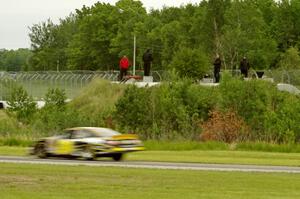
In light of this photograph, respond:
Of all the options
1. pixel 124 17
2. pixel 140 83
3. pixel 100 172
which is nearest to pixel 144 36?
pixel 124 17

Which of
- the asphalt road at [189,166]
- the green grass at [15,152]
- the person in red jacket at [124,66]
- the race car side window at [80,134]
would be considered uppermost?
the person in red jacket at [124,66]

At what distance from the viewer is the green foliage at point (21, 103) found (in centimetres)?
6197

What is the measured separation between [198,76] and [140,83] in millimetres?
8223

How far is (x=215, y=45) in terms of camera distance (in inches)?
3642

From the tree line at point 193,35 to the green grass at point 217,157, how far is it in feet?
95.0

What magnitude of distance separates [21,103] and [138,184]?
4381cm

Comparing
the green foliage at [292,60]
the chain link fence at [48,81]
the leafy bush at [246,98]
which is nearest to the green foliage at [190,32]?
the green foliage at [292,60]

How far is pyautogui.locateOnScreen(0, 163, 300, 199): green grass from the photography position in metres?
18.0

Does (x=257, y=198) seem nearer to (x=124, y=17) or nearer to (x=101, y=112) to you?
(x=101, y=112)

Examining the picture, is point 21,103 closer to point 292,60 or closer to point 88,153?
point 292,60

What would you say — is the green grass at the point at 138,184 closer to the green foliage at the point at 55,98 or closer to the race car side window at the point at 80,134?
the race car side window at the point at 80,134

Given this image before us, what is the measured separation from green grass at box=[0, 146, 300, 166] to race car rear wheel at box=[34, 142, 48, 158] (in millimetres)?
2492

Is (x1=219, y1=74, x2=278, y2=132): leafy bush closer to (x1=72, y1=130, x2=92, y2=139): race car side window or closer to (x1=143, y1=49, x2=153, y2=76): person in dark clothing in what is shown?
(x1=143, y1=49, x2=153, y2=76): person in dark clothing

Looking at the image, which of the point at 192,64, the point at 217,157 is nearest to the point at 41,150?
the point at 217,157
